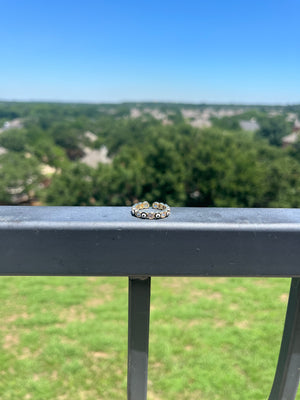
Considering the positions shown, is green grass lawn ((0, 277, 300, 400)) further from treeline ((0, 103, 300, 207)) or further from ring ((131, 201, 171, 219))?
treeline ((0, 103, 300, 207))

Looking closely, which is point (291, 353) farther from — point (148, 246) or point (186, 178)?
point (186, 178)

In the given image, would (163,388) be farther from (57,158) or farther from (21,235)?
(57,158)

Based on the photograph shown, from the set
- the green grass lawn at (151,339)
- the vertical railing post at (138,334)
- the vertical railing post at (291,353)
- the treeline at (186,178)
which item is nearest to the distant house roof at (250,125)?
the treeline at (186,178)

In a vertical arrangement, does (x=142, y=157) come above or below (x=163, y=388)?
below

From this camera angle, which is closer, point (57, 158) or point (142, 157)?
point (142, 157)

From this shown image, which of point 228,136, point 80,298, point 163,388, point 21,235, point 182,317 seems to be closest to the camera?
point 21,235

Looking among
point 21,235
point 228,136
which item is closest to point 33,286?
point 21,235

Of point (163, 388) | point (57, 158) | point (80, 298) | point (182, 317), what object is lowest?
point (57, 158)

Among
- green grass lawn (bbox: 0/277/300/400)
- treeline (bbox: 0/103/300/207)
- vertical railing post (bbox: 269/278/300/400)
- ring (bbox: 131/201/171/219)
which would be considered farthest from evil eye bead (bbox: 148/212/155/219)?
treeline (bbox: 0/103/300/207)
